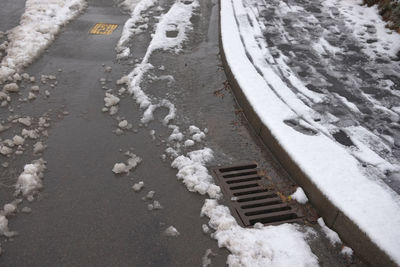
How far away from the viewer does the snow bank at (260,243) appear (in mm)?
2565

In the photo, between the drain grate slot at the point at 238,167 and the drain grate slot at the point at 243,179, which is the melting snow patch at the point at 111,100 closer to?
the drain grate slot at the point at 238,167

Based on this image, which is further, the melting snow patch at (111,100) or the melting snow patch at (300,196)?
the melting snow patch at (111,100)

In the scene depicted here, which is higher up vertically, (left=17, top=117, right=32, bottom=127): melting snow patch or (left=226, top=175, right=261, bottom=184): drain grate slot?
(left=17, top=117, right=32, bottom=127): melting snow patch

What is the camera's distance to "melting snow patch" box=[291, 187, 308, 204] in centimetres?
308

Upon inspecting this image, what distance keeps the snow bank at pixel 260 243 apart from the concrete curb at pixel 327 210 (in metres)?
0.30

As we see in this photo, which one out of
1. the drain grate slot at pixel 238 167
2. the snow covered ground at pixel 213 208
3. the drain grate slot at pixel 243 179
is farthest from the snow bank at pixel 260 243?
the drain grate slot at pixel 238 167

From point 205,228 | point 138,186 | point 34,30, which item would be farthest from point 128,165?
point 34,30

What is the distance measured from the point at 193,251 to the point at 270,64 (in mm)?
3210

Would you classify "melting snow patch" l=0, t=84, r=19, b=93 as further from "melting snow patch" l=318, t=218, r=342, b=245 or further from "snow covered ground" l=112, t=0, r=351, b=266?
"melting snow patch" l=318, t=218, r=342, b=245

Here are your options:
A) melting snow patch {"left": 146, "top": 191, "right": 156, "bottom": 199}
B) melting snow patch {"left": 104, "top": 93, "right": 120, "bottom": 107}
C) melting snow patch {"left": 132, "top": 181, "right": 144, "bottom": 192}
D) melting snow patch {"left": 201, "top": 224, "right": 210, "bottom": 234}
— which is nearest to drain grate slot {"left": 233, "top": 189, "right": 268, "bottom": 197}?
melting snow patch {"left": 201, "top": 224, "right": 210, "bottom": 234}

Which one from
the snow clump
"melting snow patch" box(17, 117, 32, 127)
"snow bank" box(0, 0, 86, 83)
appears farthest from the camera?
"snow bank" box(0, 0, 86, 83)

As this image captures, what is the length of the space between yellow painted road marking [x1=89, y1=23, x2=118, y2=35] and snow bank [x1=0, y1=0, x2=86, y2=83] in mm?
667

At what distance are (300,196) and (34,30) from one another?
560 centimetres

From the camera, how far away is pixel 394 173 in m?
3.14
